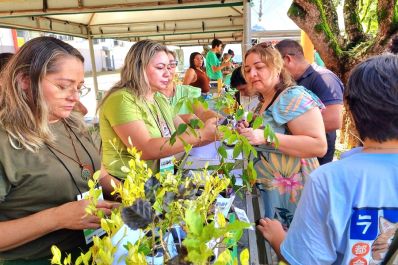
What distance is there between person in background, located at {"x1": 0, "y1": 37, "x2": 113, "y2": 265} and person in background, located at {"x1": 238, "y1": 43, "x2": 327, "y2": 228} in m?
Result: 0.80

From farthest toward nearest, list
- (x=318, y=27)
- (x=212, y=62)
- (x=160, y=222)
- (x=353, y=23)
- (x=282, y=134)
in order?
(x=212, y=62) → (x=353, y=23) → (x=318, y=27) → (x=282, y=134) → (x=160, y=222)

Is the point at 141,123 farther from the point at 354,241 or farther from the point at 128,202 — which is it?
the point at 354,241

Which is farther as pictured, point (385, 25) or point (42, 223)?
point (385, 25)

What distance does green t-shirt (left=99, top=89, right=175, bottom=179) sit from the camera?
5.35ft

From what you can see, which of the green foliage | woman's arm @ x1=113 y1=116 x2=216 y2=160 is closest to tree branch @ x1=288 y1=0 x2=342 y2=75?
the green foliage

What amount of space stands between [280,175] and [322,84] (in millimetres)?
1158

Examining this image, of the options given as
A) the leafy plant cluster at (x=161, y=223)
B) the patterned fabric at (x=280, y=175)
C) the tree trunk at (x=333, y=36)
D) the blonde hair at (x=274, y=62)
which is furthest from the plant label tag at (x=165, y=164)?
the tree trunk at (x=333, y=36)

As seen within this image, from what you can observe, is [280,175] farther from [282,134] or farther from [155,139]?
[155,139]

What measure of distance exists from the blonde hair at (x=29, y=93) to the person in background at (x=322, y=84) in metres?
1.83

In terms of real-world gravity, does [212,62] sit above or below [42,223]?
above

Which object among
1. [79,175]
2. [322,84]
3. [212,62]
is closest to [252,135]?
[79,175]

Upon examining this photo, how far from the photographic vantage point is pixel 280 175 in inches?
67.2

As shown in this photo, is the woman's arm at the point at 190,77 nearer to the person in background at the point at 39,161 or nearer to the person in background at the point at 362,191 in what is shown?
the person in background at the point at 39,161

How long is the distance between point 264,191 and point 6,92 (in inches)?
49.2
